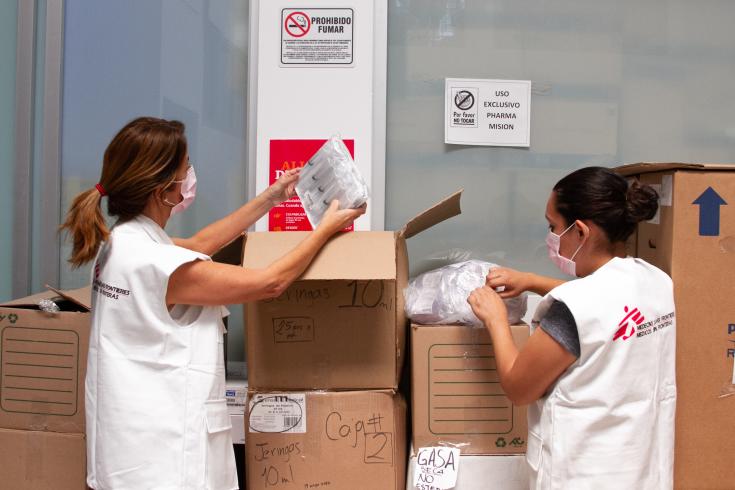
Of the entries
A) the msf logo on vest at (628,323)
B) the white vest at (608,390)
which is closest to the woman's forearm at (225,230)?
the white vest at (608,390)

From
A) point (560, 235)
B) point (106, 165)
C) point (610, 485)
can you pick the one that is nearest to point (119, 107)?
point (106, 165)

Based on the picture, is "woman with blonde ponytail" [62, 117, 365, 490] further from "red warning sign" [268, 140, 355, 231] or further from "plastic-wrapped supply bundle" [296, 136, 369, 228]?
"red warning sign" [268, 140, 355, 231]

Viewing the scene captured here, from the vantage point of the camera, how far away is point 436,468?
4.89ft

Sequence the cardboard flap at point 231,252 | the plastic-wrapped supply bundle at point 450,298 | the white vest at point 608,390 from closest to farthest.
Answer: the white vest at point 608,390 < the plastic-wrapped supply bundle at point 450,298 < the cardboard flap at point 231,252

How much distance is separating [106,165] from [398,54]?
99 centimetres

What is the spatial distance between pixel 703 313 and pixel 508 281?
1.36ft

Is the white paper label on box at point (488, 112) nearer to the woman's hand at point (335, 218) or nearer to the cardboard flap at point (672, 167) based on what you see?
the cardboard flap at point (672, 167)

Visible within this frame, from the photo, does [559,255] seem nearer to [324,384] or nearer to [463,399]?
[463,399]

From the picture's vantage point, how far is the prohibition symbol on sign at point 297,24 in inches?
76.7

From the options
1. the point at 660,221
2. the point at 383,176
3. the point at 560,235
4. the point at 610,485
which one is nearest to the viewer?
the point at 610,485

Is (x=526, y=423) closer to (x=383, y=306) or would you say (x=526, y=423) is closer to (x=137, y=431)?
(x=383, y=306)

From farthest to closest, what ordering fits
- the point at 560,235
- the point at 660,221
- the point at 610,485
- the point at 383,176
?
the point at 383,176 → the point at 660,221 → the point at 560,235 → the point at 610,485

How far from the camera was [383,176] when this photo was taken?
1.98m

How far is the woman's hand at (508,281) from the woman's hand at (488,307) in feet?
0.09
